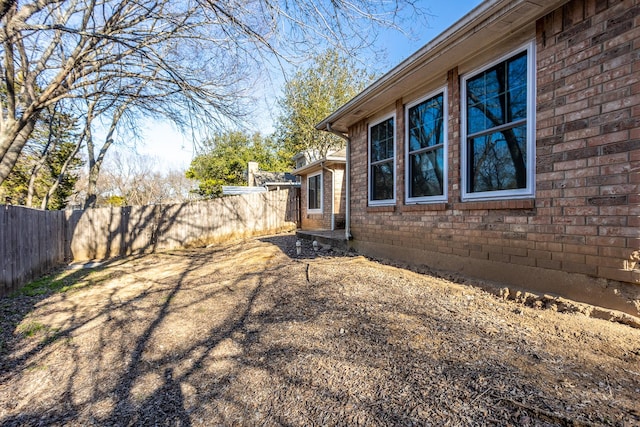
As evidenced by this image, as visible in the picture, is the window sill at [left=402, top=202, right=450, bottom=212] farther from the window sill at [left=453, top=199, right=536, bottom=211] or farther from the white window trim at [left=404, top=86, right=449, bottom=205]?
the window sill at [left=453, top=199, right=536, bottom=211]

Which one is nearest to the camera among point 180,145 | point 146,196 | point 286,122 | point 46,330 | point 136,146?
point 46,330

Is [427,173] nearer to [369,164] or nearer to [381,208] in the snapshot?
[381,208]

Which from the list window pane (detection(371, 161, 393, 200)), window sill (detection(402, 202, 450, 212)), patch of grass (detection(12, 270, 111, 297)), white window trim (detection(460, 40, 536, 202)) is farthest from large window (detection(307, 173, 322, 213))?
white window trim (detection(460, 40, 536, 202))

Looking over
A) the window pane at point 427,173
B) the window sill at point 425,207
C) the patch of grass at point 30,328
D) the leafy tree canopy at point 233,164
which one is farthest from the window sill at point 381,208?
the leafy tree canopy at point 233,164

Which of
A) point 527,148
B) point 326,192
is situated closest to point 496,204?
point 527,148

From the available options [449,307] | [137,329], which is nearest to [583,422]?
[449,307]

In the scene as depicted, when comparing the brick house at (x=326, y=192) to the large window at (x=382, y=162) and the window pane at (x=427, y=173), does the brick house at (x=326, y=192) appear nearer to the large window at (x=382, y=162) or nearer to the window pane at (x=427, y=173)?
the large window at (x=382, y=162)

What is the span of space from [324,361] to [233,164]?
23294 mm

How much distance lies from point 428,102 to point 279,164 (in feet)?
68.7

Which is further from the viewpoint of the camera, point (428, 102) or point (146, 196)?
point (146, 196)

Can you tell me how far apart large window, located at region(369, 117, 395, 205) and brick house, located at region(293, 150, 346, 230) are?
4.71 meters

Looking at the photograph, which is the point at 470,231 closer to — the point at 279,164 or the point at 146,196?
the point at 279,164

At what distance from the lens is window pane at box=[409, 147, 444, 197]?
471 centimetres

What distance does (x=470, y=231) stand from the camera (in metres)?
4.07
